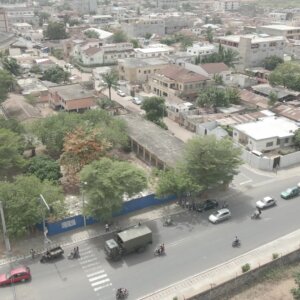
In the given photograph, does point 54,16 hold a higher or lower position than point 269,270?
higher

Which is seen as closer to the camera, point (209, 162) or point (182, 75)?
point (209, 162)

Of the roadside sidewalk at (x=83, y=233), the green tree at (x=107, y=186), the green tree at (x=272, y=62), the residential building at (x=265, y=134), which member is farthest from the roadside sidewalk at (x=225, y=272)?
the green tree at (x=272, y=62)

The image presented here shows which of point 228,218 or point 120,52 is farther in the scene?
point 120,52

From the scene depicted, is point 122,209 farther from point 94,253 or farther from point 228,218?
point 228,218

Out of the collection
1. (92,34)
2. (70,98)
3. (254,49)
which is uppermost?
(92,34)

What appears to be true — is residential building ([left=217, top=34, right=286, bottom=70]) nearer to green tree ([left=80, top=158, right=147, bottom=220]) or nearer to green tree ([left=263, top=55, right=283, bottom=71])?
green tree ([left=263, top=55, right=283, bottom=71])

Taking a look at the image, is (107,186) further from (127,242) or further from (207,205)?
(207,205)

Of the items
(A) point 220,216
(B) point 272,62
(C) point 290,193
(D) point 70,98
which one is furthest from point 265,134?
(B) point 272,62

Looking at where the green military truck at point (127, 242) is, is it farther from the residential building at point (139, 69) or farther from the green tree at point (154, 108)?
the residential building at point (139, 69)

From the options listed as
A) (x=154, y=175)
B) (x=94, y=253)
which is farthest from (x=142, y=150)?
(x=94, y=253)
